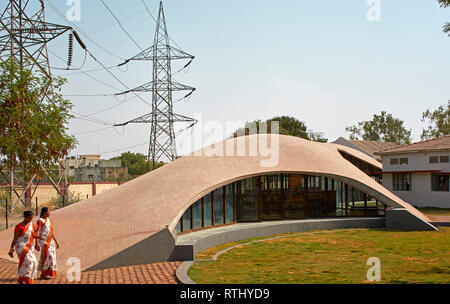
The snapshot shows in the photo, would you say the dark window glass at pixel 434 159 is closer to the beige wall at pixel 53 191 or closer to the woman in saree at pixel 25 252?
the beige wall at pixel 53 191

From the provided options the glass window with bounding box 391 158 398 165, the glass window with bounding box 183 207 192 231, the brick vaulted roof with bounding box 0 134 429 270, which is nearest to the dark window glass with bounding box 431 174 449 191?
the glass window with bounding box 391 158 398 165

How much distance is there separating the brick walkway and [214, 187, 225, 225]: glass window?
259 inches

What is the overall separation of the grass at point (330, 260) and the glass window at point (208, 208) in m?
2.19

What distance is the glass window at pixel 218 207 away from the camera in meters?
19.5

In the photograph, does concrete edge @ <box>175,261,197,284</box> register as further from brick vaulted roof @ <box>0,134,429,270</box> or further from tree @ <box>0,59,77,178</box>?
tree @ <box>0,59,77,178</box>

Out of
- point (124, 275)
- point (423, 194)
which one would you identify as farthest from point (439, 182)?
point (124, 275)

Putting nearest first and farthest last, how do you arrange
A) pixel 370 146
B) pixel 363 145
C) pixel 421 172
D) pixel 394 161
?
pixel 421 172 → pixel 394 161 → pixel 363 145 → pixel 370 146

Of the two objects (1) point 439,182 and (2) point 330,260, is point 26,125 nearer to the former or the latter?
(2) point 330,260

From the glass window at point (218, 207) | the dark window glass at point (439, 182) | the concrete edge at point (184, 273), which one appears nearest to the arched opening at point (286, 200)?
the glass window at point (218, 207)

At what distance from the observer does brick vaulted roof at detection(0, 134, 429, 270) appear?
13.8m

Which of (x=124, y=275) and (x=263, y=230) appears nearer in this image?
(x=124, y=275)

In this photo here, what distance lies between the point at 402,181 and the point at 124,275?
32.7m

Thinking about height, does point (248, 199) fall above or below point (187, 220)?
above

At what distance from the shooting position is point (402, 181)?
127ft
